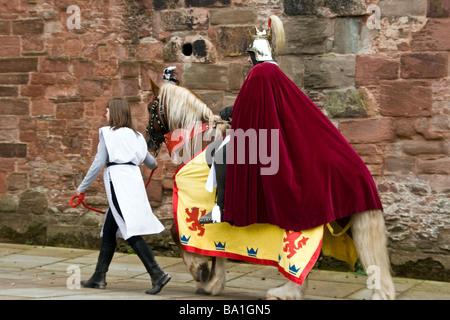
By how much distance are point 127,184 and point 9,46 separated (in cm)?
360

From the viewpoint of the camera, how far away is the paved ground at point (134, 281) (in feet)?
18.0

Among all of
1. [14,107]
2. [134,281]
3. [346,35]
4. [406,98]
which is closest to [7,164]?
[14,107]

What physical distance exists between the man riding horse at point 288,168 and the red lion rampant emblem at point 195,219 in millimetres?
219

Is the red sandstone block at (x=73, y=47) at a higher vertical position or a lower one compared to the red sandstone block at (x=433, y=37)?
lower

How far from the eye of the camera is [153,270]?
18.5 ft

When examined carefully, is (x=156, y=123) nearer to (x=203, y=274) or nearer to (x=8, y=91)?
(x=203, y=274)

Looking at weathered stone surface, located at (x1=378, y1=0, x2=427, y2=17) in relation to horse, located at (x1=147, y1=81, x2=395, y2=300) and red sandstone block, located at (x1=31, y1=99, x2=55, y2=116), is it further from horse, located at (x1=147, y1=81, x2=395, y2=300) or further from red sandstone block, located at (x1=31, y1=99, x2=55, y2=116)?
red sandstone block, located at (x1=31, y1=99, x2=55, y2=116)

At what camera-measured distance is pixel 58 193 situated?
8.32 m

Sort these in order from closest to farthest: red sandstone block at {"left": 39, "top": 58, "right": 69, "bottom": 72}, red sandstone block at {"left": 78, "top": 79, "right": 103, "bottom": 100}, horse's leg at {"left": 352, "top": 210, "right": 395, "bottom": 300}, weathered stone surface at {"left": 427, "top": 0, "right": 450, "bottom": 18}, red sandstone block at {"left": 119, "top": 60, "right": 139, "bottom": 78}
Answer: horse's leg at {"left": 352, "top": 210, "right": 395, "bottom": 300} < weathered stone surface at {"left": 427, "top": 0, "right": 450, "bottom": 18} < red sandstone block at {"left": 119, "top": 60, "right": 139, "bottom": 78} < red sandstone block at {"left": 78, "top": 79, "right": 103, "bottom": 100} < red sandstone block at {"left": 39, "top": 58, "right": 69, "bottom": 72}

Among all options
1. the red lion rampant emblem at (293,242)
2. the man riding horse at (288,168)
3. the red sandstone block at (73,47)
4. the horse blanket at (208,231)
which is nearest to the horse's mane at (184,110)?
the horse blanket at (208,231)

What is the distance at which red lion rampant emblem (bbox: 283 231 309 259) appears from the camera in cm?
505

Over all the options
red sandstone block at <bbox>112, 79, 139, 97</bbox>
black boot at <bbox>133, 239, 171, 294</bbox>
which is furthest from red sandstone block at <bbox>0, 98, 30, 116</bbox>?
black boot at <bbox>133, 239, 171, 294</bbox>

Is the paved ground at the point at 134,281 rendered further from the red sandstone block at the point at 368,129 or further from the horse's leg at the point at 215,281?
the red sandstone block at the point at 368,129
